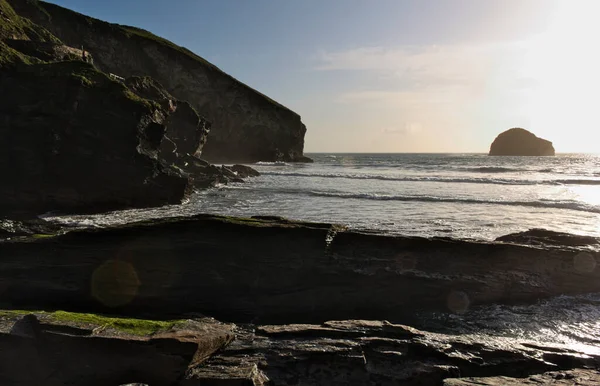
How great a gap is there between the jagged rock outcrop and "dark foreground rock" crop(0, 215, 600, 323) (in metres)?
182

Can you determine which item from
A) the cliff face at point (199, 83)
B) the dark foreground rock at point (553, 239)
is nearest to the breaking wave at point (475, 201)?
the dark foreground rock at point (553, 239)

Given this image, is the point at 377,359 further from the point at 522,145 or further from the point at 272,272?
the point at 522,145

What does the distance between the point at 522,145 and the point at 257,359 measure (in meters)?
188

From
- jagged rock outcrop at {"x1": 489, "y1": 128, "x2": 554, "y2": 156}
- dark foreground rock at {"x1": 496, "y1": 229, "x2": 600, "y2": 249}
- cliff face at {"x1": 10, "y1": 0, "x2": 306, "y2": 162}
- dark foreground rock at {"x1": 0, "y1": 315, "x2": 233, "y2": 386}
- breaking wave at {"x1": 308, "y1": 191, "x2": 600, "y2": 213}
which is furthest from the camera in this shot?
jagged rock outcrop at {"x1": 489, "y1": 128, "x2": 554, "y2": 156}

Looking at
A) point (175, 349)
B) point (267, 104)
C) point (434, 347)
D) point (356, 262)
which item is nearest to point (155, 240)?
point (175, 349)

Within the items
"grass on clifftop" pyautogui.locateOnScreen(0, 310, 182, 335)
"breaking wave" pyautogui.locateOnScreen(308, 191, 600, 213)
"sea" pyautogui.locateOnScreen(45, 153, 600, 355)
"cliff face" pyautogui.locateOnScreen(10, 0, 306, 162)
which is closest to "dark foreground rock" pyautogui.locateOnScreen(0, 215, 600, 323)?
"sea" pyautogui.locateOnScreen(45, 153, 600, 355)

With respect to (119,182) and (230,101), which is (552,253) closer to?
(119,182)

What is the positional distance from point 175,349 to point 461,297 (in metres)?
5.17

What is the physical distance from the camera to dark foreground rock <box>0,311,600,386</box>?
4.34 meters

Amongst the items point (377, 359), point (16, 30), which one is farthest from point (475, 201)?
point (16, 30)

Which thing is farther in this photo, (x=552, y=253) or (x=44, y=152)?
(x=44, y=152)

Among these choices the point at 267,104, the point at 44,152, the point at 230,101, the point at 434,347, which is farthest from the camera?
the point at 267,104

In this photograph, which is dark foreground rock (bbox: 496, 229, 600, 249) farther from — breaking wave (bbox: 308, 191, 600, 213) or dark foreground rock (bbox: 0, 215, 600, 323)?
breaking wave (bbox: 308, 191, 600, 213)

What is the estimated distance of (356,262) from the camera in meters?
7.37
